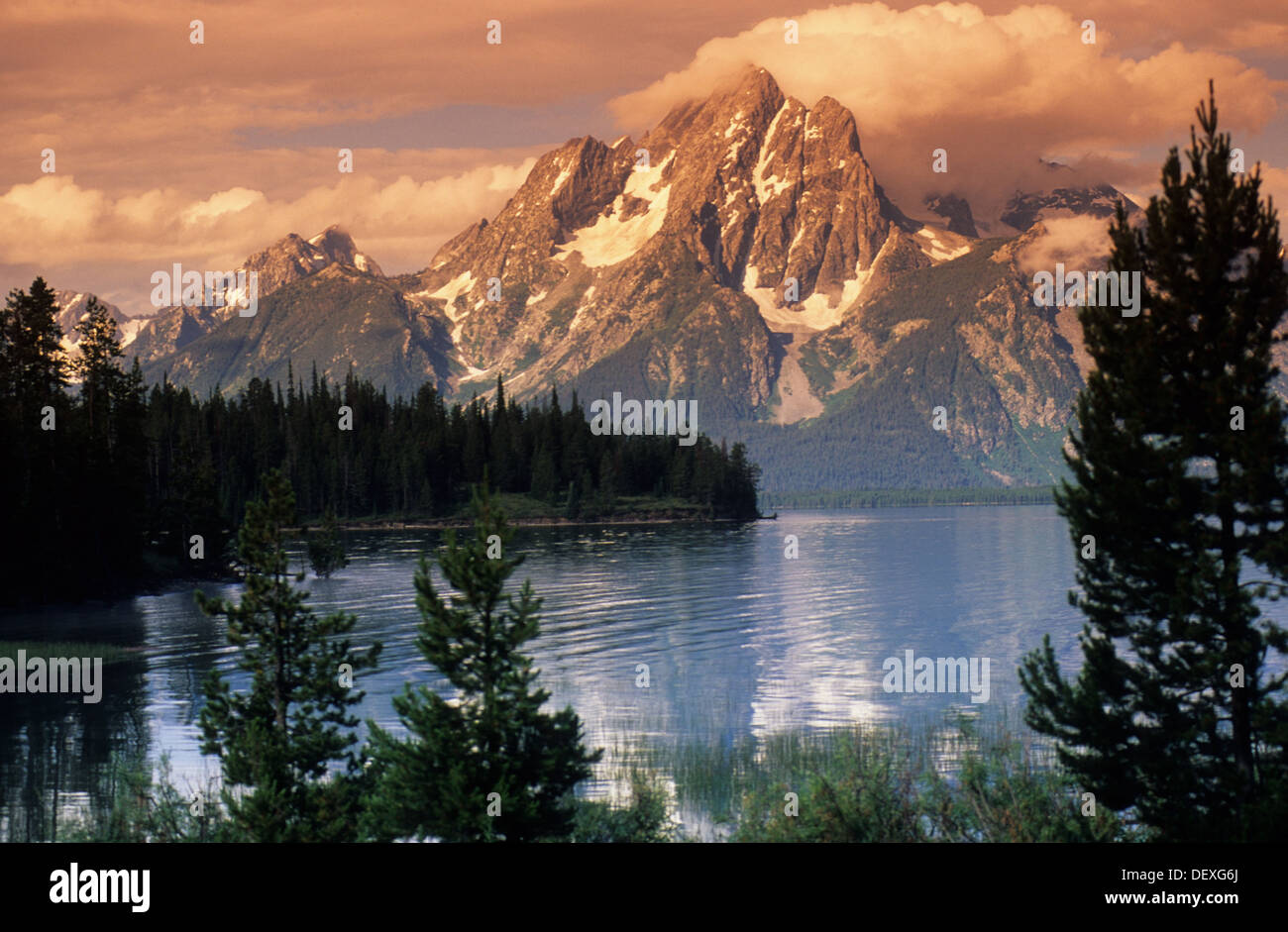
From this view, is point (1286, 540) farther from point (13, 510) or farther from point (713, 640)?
point (13, 510)

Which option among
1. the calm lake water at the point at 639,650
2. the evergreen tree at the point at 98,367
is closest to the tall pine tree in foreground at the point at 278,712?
the calm lake water at the point at 639,650

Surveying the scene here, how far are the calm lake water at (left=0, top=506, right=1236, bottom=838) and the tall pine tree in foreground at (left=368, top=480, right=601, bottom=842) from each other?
8793mm

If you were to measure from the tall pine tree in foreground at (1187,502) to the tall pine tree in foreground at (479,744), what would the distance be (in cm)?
1487

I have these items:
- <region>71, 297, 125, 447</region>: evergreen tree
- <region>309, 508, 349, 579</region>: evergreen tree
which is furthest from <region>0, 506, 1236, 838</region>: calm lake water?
<region>71, 297, 125, 447</region>: evergreen tree

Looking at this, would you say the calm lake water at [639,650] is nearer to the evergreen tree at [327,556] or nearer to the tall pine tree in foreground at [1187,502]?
the evergreen tree at [327,556]

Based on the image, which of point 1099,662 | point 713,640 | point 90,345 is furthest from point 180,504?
point 1099,662

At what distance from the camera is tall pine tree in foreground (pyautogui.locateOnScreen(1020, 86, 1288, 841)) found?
1252 inches

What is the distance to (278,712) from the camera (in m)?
36.1

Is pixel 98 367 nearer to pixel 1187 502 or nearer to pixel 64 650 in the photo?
pixel 64 650

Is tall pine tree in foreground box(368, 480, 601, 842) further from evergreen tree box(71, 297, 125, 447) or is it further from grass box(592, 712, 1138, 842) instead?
evergreen tree box(71, 297, 125, 447)

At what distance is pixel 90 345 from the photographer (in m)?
117

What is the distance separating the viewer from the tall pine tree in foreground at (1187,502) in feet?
104

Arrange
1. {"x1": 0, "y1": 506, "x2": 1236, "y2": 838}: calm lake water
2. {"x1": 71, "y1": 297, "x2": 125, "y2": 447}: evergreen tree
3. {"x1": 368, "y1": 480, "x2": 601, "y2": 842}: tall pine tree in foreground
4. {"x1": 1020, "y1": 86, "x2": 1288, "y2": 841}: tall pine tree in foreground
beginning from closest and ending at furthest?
{"x1": 368, "y1": 480, "x2": 601, "y2": 842}: tall pine tree in foreground < {"x1": 1020, "y1": 86, "x2": 1288, "y2": 841}: tall pine tree in foreground < {"x1": 0, "y1": 506, "x2": 1236, "y2": 838}: calm lake water < {"x1": 71, "y1": 297, "x2": 125, "y2": 447}: evergreen tree

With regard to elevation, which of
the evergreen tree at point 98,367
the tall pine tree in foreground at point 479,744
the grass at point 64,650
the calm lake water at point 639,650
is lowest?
the calm lake water at point 639,650
